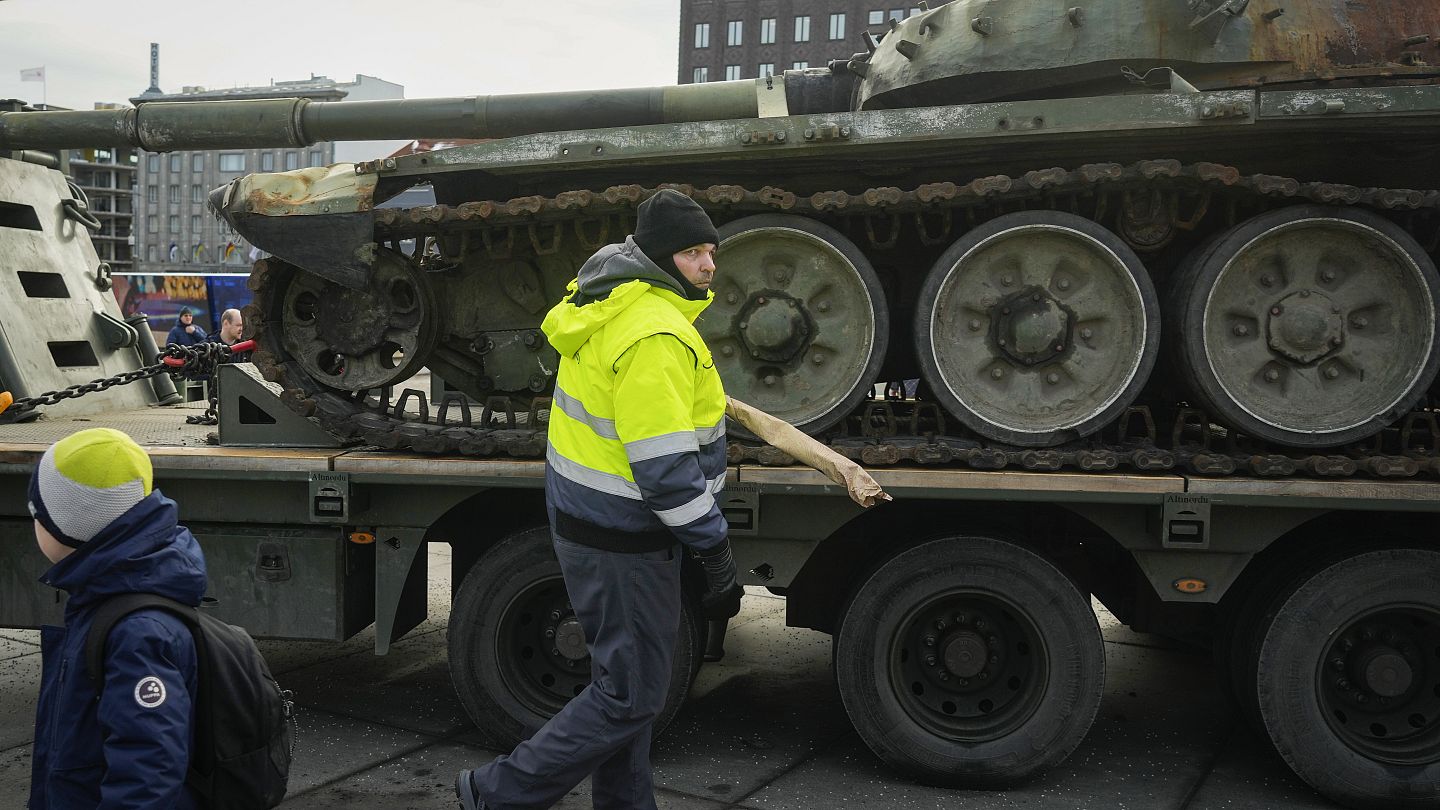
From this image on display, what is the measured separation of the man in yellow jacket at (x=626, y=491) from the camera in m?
3.80

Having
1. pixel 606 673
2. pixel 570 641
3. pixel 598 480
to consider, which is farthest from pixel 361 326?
pixel 606 673

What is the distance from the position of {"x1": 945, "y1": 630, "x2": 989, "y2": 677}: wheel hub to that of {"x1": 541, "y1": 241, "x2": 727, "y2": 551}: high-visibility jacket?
1.47 m

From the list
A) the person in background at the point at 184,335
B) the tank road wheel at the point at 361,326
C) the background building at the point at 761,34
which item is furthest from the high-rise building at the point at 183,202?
the tank road wheel at the point at 361,326

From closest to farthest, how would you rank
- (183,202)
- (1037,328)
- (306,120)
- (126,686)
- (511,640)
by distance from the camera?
(126,686) → (1037,328) → (511,640) → (306,120) → (183,202)

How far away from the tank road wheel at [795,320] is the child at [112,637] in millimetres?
2949

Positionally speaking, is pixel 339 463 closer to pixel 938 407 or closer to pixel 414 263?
pixel 414 263

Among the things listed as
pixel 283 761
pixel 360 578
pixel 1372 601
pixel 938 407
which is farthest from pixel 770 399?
pixel 283 761

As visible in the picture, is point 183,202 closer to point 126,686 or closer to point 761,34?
point 761,34

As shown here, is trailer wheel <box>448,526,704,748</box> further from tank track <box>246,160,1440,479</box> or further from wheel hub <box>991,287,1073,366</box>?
wheel hub <box>991,287,1073,366</box>

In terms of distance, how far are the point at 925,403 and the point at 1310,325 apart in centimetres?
157

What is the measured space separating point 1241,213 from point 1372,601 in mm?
1696

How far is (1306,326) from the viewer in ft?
16.5

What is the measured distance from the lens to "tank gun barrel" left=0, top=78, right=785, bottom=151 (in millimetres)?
6641

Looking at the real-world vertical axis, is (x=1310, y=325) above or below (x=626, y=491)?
above
